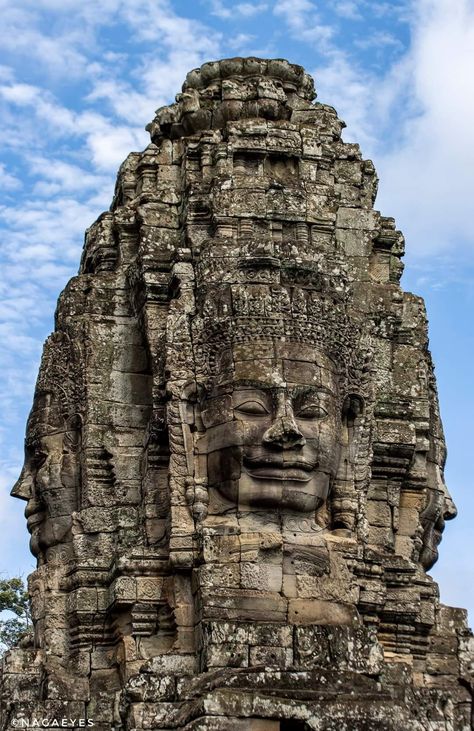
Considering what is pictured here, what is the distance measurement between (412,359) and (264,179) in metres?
2.82

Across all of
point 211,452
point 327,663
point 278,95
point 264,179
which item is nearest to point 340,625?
point 327,663

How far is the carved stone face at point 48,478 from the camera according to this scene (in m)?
20.8

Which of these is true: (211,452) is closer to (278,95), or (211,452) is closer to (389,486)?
(389,486)

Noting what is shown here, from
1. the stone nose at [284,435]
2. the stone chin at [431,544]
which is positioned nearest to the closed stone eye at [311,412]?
the stone nose at [284,435]

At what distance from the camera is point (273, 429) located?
18.6m

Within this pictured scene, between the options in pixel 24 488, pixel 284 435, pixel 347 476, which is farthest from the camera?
pixel 24 488

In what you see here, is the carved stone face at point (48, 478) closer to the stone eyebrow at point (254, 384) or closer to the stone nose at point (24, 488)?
the stone nose at point (24, 488)

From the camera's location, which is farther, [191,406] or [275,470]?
[191,406]

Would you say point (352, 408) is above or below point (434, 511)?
above

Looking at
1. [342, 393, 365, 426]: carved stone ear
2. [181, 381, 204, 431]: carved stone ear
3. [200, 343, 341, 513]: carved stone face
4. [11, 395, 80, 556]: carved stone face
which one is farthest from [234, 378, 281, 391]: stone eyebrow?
[11, 395, 80, 556]: carved stone face

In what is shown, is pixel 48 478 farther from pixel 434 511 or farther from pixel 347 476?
pixel 434 511

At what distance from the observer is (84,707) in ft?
62.8

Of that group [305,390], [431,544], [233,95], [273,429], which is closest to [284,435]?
[273,429]

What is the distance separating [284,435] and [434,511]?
3678 millimetres
